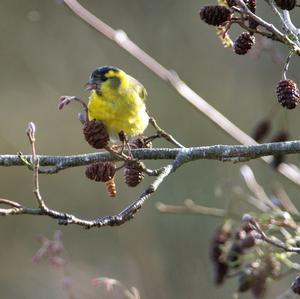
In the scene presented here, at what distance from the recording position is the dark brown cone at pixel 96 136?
1.51 metres

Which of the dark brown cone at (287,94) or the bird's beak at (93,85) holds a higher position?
the dark brown cone at (287,94)

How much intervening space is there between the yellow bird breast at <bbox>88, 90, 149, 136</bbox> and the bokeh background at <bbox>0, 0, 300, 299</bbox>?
2.89 metres

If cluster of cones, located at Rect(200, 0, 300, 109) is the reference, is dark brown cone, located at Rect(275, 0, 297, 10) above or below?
above

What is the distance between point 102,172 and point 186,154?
229 mm

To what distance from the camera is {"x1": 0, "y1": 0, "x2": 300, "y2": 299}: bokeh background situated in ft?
17.1

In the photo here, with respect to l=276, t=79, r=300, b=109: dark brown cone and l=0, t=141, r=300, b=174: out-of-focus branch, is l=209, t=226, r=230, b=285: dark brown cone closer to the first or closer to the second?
l=0, t=141, r=300, b=174: out-of-focus branch

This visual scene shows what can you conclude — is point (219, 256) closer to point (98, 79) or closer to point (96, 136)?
point (98, 79)

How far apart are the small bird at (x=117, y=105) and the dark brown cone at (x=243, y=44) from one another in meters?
0.32

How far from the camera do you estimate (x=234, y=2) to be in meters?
1.57

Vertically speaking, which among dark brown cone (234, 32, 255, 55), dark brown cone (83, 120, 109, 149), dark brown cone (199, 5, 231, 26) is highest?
dark brown cone (199, 5, 231, 26)

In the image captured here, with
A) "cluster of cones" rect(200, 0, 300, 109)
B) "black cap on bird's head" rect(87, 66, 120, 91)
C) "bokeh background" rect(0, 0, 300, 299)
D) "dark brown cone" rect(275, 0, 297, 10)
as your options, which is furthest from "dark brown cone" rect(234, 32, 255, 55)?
"bokeh background" rect(0, 0, 300, 299)

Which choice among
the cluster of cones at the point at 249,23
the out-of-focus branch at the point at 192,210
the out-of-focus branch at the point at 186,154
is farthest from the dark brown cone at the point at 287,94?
the out-of-focus branch at the point at 192,210

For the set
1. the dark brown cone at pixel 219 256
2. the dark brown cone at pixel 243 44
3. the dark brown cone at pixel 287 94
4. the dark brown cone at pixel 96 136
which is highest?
the dark brown cone at pixel 243 44

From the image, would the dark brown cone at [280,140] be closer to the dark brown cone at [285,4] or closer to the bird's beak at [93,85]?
the bird's beak at [93,85]
